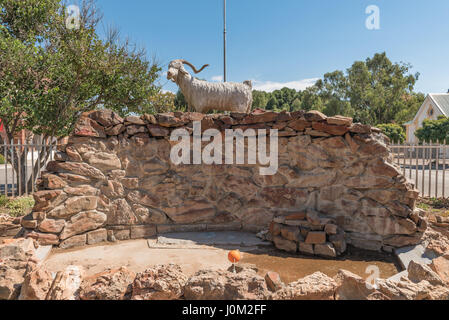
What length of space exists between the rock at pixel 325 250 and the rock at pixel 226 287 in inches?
67.7

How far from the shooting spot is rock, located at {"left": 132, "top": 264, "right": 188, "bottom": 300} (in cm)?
212

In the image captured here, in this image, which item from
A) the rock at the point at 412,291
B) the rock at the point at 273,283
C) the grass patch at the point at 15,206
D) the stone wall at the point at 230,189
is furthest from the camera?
the grass patch at the point at 15,206

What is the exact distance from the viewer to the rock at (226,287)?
2.05m

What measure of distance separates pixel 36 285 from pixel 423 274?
318 centimetres

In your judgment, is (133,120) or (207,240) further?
(133,120)

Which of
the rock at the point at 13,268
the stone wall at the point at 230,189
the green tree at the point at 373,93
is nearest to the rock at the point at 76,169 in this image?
the stone wall at the point at 230,189

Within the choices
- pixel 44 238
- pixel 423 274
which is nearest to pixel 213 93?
pixel 44 238

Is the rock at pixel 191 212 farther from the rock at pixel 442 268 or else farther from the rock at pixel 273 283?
the rock at pixel 442 268

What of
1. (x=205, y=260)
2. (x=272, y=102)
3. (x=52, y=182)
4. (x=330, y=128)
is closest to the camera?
(x=205, y=260)

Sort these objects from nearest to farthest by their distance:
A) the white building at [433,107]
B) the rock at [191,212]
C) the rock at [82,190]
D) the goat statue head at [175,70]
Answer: the rock at [82,190] < the rock at [191,212] < the goat statue head at [175,70] < the white building at [433,107]

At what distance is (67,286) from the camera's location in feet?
6.91

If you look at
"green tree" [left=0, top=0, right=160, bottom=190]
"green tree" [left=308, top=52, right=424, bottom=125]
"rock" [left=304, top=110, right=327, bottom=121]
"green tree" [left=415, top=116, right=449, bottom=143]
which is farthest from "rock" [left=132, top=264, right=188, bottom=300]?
"green tree" [left=308, top=52, right=424, bottom=125]

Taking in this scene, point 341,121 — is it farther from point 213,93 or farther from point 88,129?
point 88,129

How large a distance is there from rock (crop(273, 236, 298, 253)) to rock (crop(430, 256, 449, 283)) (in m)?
1.53
